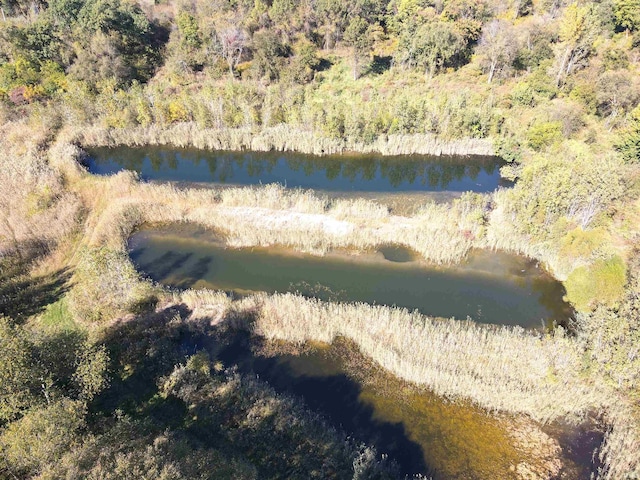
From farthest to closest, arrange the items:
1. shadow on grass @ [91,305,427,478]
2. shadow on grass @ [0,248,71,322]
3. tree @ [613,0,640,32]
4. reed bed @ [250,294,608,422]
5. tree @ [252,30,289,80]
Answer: tree @ [252,30,289,80] → tree @ [613,0,640,32] → shadow on grass @ [0,248,71,322] → reed bed @ [250,294,608,422] → shadow on grass @ [91,305,427,478]

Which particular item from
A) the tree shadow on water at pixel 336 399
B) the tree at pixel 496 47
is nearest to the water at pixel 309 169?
the tree at pixel 496 47

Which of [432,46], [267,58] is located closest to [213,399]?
[267,58]

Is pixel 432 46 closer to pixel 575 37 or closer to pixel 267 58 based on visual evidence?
pixel 575 37

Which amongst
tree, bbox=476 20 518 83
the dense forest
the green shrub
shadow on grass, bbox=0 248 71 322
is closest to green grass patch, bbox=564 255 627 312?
the dense forest

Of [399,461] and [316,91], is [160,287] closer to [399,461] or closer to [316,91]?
[399,461]

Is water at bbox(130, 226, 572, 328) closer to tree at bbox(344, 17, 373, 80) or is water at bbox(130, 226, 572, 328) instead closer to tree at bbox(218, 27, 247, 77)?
tree at bbox(344, 17, 373, 80)

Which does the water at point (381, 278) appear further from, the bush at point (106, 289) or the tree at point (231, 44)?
the tree at point (231, 44)
